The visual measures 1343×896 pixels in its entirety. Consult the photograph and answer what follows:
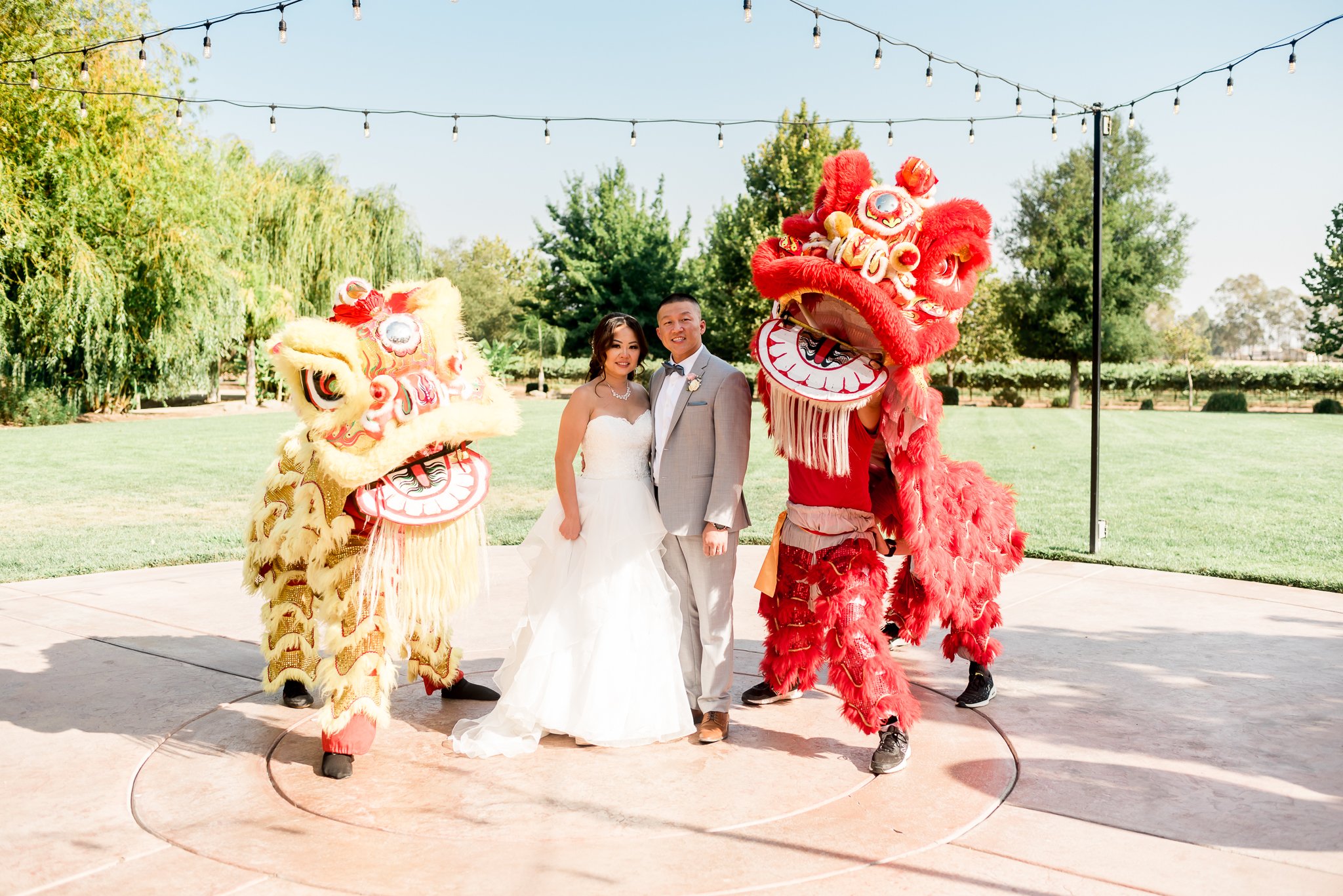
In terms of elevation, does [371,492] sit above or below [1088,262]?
below

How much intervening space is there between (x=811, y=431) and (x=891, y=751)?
1.25m

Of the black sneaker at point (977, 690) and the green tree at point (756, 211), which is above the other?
the green tree at point (756, 211)

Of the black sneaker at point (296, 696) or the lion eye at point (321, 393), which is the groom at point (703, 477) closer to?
the lion eye at point (321, 393)

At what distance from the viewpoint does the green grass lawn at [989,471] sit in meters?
8.03

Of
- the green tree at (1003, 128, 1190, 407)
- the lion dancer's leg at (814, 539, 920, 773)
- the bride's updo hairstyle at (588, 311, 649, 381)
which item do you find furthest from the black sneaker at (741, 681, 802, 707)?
the green tree at (1003, 128, 1190, 407)

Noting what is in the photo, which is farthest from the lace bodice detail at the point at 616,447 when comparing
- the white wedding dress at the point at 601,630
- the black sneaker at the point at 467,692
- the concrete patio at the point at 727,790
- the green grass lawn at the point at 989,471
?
the green grass lawn at the point at 989,471

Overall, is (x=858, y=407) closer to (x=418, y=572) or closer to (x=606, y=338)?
(x=606, y=338)

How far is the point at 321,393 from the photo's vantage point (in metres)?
3.56

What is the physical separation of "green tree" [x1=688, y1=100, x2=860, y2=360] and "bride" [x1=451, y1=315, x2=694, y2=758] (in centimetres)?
2750

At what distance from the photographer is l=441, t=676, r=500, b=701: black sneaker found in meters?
4.45

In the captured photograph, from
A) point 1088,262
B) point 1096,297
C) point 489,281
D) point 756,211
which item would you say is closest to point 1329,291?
point 1088,262

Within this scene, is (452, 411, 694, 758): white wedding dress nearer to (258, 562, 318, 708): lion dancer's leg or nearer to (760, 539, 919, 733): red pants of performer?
(760, 539, 919, 733): red pants of performer

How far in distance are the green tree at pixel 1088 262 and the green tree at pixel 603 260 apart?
14.1m

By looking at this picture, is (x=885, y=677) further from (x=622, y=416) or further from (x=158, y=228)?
(x=158, y=228)
